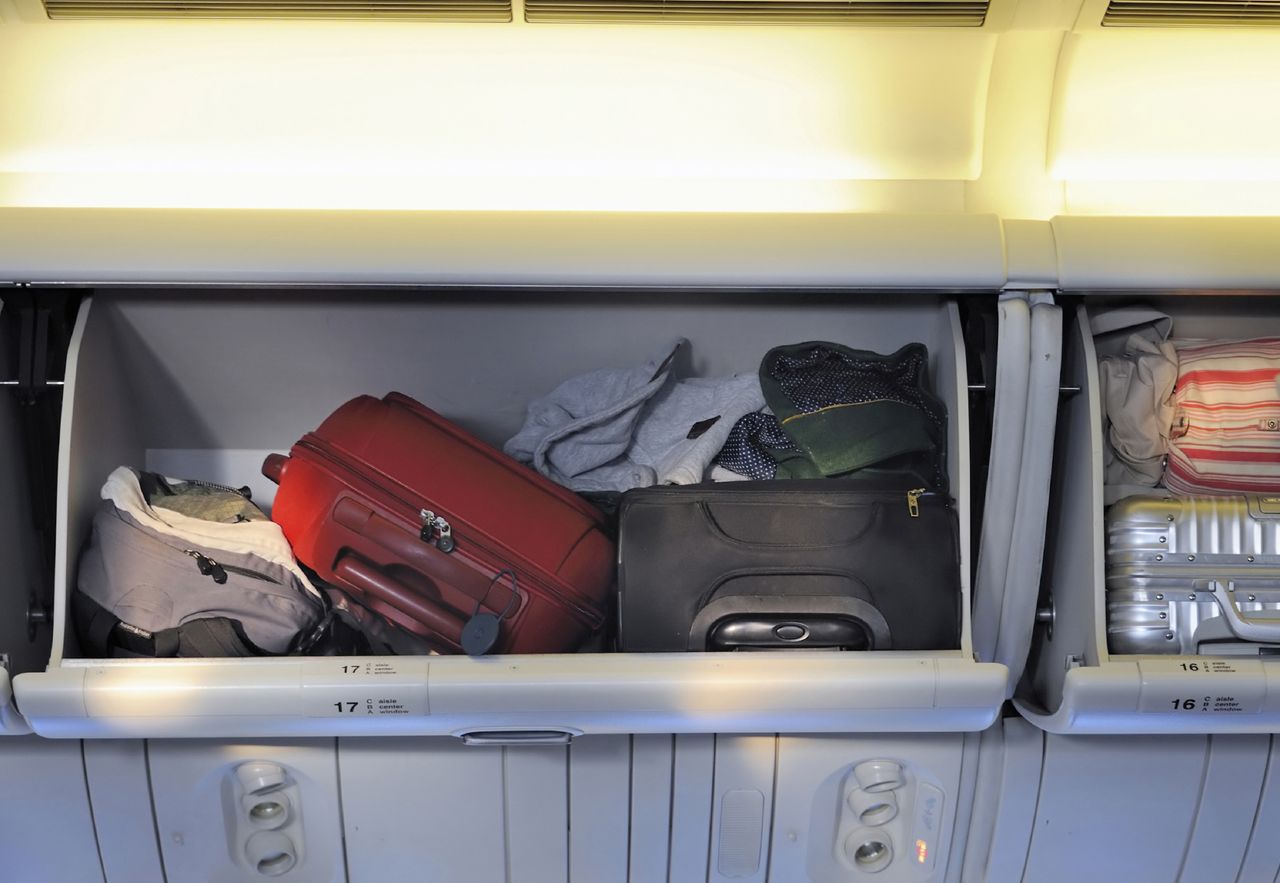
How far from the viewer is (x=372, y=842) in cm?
203

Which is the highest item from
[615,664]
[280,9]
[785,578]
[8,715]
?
[280,9]

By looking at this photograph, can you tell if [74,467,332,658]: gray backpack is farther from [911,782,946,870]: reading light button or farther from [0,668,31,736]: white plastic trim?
[911,782,946,870]: reading light button

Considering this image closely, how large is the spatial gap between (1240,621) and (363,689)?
146cm

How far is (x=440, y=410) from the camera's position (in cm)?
211

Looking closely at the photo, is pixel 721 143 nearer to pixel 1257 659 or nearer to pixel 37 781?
pixel 1257 659

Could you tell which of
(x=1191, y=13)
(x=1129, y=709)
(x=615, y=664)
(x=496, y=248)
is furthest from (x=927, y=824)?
(x=1191, y=13)

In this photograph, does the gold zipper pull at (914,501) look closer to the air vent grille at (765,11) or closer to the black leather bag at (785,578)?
the black leather bag at (785,578)

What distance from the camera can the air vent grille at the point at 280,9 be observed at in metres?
1.69

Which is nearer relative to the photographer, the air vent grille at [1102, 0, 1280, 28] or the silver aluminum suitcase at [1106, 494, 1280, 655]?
the air vent grille at [1102, 0, 1280, 28]

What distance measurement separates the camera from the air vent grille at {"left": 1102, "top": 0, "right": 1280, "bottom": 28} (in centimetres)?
172

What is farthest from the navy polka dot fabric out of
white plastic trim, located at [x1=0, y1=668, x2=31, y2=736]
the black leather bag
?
white plastic trim, located at [x1=0, y1=668, x2=31, y2=736]

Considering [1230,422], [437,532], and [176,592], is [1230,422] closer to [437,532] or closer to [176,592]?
[437,532]

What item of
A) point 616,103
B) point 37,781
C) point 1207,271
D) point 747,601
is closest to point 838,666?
point 747,601

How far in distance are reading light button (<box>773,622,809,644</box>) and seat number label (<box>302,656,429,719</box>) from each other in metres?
0.59
